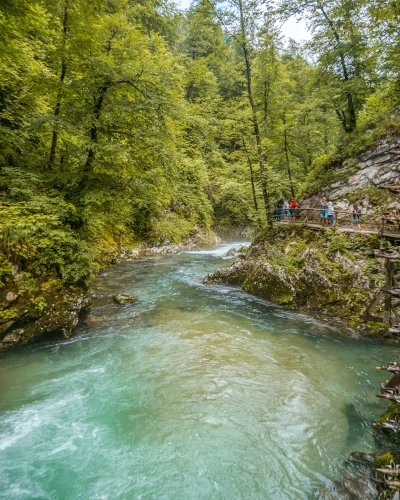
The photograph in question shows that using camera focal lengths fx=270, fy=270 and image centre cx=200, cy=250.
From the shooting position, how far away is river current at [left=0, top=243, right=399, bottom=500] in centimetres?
424

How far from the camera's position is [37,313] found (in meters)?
7.57

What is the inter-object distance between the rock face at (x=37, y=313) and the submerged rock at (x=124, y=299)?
2.58m

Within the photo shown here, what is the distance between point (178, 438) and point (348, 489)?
2.77 m

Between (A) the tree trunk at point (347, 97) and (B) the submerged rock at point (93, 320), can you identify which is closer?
(B) the submerged rock at point (93, 320)

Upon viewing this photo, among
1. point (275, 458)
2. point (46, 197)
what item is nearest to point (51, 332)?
point (46, 197)

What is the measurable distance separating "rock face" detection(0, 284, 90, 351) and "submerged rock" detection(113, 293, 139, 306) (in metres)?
2.58

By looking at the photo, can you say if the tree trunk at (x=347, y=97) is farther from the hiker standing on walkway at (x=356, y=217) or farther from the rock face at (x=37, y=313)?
the rock face at (x=37, y=313)

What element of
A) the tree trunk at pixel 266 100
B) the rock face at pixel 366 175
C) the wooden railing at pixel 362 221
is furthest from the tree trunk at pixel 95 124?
the rock face at pixel 366 175

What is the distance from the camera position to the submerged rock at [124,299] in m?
11.5

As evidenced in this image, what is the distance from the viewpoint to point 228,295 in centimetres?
1289

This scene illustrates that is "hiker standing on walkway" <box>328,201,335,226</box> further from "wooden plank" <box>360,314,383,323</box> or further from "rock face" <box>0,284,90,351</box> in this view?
"rock face" <box>0,284,90,351</box>

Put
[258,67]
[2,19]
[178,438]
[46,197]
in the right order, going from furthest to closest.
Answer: [258,67] → [46,197] → [2,19] → [178,438]

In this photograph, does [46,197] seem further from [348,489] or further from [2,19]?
[348,489]

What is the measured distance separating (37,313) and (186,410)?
4953mm
